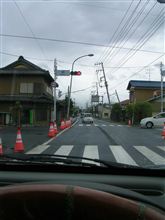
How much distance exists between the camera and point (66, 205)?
2.14 meters

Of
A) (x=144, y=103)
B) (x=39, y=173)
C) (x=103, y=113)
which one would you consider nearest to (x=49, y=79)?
(x=144, y=103)

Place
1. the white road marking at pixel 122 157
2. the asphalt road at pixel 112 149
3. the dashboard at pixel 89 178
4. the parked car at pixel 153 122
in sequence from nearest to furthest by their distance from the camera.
A: the dashboard at pixel 89 178 < the white road marking at pixel 122 157 < the asphalt road at pixel 112 149 < the parked car at pixel 153 122

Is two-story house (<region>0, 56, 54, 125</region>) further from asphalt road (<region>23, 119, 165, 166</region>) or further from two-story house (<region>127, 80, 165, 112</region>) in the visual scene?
asphalt road (<region>23, 119, 165, 166</region>)

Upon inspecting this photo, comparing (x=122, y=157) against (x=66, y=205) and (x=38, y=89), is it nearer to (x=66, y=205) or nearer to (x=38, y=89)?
(x=66, y=205)

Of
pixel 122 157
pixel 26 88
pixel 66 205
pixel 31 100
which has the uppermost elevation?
pixel 26 88

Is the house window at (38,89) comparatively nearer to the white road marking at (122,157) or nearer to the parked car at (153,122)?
the parked car at (153,122)

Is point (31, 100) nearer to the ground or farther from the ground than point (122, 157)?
farther from the ground

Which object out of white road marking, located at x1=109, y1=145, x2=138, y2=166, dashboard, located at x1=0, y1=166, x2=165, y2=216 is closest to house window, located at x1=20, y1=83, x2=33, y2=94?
white road marking, located at x1=109, y1=145, x2=138, y2=166

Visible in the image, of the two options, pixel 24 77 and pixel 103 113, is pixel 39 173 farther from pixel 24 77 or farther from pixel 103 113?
pixel 103 113

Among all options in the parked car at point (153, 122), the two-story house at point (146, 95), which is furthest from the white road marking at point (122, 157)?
the two-story house at point (146, 95)

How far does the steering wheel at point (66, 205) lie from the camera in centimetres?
209

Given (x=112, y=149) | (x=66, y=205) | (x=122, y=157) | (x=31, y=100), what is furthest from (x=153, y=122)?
(x=66, y=205)

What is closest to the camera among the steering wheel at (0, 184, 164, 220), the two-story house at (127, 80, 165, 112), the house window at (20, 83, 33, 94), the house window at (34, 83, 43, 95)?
the steering wheel at (0, 184, 164, 220)

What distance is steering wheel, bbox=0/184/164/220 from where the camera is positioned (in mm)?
2090
